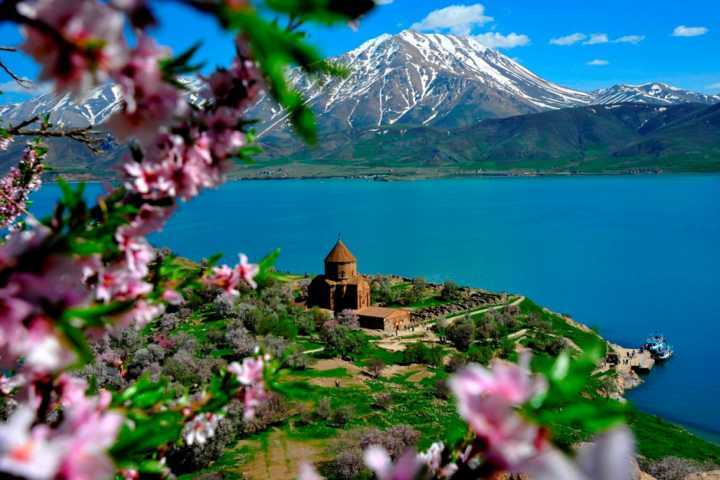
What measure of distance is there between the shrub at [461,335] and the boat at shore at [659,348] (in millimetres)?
15310

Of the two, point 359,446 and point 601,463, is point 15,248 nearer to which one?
point 601,463

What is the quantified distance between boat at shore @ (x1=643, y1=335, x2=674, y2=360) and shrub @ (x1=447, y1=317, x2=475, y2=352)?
→ 15.3m

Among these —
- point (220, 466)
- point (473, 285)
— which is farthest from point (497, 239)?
point (220, 466)

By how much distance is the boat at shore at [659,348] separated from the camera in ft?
140

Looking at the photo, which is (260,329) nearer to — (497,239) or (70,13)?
(70,13)

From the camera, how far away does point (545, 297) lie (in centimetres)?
5947

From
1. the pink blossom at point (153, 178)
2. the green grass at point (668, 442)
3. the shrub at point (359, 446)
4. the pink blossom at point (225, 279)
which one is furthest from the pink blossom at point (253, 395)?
the green grass at point (668, 442)

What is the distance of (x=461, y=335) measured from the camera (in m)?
37.4

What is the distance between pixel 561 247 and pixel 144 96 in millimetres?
91676

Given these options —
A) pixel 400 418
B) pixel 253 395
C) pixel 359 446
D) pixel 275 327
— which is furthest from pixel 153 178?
pixel 275 327

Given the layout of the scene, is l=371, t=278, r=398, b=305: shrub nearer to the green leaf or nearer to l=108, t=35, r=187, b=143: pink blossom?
l=108, t=35, r=187, b=143: pink blossom

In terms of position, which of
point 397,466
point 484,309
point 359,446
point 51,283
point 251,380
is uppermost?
point 51,283

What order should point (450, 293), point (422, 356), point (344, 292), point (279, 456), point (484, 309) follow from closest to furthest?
point (279, 456) → point (422, 356) → point (344, 292) → point (484, 309) → point (450, 293)

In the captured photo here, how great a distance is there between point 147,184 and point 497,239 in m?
96.4
